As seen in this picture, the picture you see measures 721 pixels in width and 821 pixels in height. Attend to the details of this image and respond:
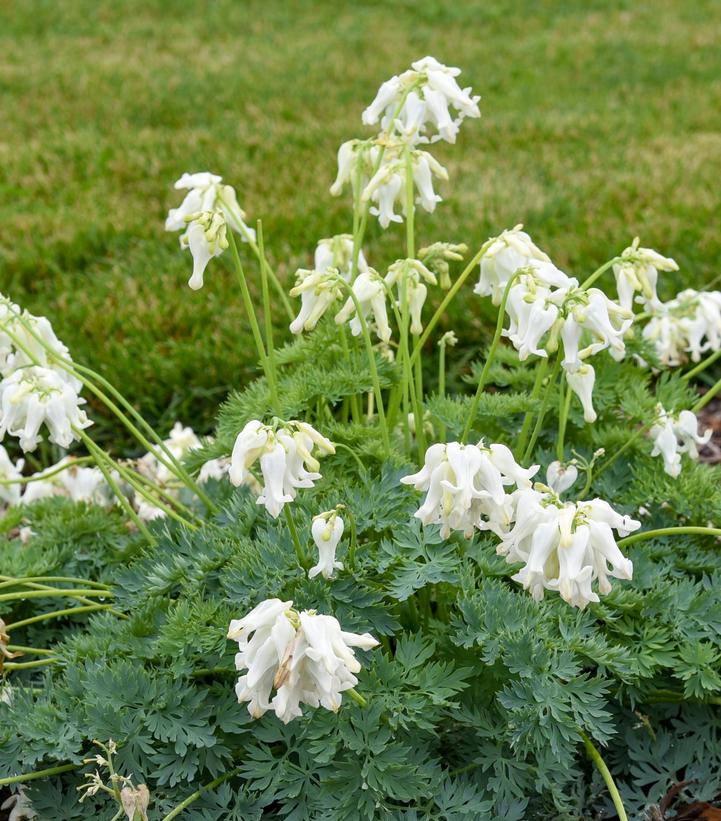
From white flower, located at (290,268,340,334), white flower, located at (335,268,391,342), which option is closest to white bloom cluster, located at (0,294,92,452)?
white flower, located at (290,268,340,334)

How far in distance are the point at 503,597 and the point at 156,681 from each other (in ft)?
2.57

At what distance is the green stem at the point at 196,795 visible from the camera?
86.0 inches

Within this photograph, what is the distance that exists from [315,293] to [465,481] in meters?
0.67

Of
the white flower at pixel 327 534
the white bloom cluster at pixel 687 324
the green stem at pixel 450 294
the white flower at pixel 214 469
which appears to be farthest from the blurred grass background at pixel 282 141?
the white flower at pixel 327 534

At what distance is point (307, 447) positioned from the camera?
210 cm

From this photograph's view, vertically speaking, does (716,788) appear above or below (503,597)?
below

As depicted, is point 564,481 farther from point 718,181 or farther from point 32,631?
point 718,181

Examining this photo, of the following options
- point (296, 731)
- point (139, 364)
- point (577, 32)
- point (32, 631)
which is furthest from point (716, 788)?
point (577, 32)

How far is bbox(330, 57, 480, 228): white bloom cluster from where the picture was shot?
2664mm

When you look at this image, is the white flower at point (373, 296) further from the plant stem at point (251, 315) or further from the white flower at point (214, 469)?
the white flower at point (214, 469)

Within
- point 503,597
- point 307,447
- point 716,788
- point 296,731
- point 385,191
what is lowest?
point 716,788

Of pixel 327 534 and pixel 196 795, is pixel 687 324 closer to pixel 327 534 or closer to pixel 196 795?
pixel 327 534

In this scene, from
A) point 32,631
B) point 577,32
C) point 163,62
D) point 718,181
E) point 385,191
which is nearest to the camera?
point 385,191

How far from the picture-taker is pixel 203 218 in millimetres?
2363
